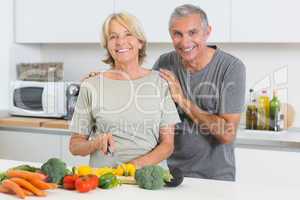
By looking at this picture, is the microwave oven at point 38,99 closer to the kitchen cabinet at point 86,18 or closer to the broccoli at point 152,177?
the kitchen cabinet at point 86,18

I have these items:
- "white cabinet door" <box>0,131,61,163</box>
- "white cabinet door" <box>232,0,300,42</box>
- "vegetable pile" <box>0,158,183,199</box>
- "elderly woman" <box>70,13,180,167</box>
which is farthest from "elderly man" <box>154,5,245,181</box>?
"white cabinet door" <box>0,131,61,163</box>

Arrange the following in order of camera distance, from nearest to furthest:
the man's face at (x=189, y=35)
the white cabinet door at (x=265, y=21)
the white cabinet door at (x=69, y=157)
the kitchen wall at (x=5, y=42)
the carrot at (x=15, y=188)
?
the carrot at (x=15, y=188)
the man's face at (x=189, y=35)
the white cabinet door at (x=265, y=21)
the white cabinet door at (x=69, y=157)
the kitchen wall at (x=5, y=42)

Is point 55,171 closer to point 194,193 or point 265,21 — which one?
point 194,193

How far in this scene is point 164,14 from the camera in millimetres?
3406

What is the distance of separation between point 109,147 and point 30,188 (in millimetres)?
404

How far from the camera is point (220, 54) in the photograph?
7.18 ft

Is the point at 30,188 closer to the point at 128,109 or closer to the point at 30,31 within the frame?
the point at 128,109

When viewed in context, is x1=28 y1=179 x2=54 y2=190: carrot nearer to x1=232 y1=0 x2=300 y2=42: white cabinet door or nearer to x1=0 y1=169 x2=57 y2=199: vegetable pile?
x1=0 y1=169 x2=57 y2=199: vegetable pile

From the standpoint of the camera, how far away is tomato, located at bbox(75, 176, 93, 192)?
1.56 metres

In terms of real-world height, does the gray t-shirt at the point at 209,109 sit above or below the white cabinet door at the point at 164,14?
below

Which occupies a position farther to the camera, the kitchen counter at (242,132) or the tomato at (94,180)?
the kitchen counter at (242,132)

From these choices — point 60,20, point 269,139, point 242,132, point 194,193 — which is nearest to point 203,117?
point 194,193

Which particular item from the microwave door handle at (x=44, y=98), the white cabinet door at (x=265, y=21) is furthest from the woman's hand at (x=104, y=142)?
the microwave door handle at (x=44, y=98)

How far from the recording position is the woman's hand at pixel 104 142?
1.82m
